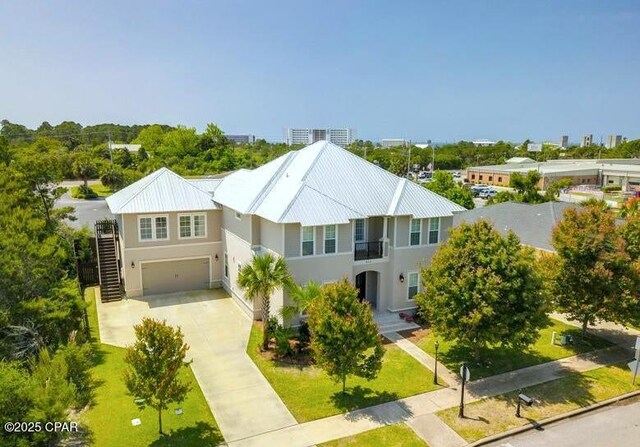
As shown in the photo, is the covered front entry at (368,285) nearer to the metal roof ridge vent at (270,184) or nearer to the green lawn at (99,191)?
the metal roof ridge vent at (270,184)

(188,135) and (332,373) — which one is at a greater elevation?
(188,135)

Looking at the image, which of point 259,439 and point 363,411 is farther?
point 363,411

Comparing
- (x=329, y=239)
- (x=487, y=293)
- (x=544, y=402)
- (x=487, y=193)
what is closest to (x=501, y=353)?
(x=544, y=402)

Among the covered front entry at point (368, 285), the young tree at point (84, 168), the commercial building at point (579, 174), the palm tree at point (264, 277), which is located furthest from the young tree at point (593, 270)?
the commercial building at point (579, 174)

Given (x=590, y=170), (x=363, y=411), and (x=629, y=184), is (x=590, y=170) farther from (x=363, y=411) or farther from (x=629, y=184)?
(x=363, y=411)

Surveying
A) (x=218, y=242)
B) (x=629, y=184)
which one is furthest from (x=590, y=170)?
(x=218, y=242)

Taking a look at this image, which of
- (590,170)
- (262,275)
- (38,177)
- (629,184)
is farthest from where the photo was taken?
(590,170)

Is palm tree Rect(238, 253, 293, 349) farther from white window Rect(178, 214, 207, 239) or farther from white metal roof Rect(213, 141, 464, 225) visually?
white window Rect(178, 214, 207, 239)

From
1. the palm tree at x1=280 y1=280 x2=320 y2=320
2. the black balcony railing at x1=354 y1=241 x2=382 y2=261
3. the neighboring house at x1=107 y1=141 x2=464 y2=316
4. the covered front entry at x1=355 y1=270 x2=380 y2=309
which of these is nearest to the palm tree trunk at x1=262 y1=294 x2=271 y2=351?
the neighboring house at x1=107 y1=141 x2=464 y2=316
